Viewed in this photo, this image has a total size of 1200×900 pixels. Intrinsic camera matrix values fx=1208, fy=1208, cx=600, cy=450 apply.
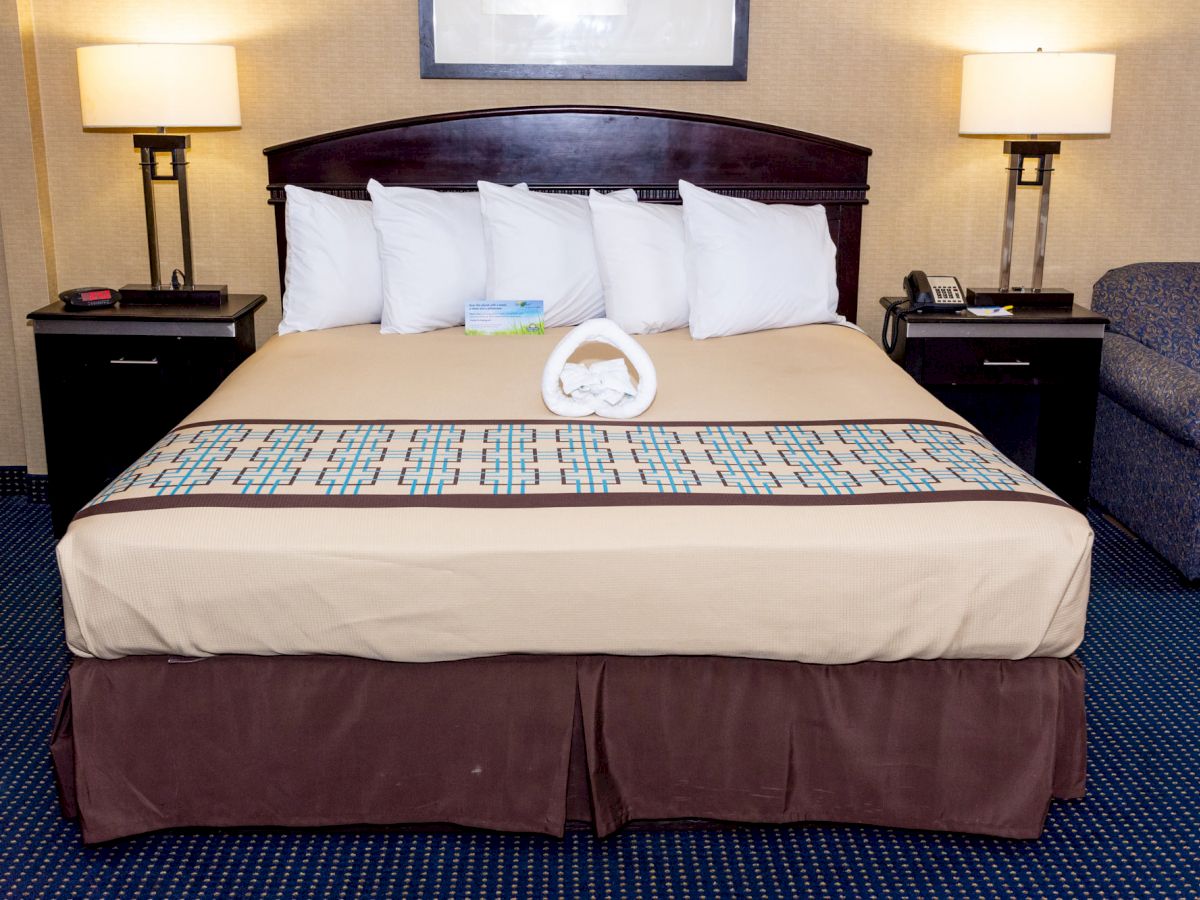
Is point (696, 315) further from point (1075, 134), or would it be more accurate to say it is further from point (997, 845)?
point (997, 845)

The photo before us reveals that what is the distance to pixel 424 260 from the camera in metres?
3.48

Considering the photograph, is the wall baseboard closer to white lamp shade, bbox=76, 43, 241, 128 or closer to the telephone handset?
white lamp shade, bbox=76, 43, 241, 128

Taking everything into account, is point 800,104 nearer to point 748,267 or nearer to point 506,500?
point 748,267

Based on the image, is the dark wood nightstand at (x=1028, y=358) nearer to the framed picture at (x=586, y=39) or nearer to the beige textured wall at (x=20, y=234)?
the framed picture at (x=586, y=39)

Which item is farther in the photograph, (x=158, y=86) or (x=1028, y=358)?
(x=1028, y=358)

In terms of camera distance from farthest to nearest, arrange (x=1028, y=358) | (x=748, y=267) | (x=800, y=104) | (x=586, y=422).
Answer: (x=800, y=104) → (x=1028, y=358) → (x=748, y=267) → (x=586, y=422)

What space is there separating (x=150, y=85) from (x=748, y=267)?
5.89 feet

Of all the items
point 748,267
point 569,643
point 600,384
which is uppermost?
point 748,267

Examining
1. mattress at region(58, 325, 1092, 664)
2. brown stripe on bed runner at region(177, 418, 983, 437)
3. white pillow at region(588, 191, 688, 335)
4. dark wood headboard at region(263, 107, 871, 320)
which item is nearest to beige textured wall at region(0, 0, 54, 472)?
dark wood headboard at region(263, 107, 871, 320)

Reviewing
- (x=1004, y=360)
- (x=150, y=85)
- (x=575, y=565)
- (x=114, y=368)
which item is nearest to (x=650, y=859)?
(x=575, y=565)

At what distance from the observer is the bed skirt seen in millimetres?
2096

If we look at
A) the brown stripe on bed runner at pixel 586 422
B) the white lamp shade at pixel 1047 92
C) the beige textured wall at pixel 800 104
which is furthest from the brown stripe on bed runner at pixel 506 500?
the beige textured wall at pixel 800 104

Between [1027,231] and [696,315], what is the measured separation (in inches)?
57.4

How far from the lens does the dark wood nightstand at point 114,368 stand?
3.60 meters
